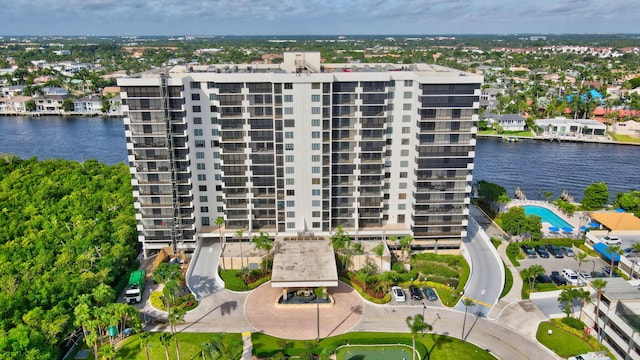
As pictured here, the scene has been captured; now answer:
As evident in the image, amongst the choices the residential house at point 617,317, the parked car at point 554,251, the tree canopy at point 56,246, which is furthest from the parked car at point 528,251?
the tree canopy at point 56,246

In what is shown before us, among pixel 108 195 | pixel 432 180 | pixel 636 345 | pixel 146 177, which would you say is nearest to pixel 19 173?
pixel 108 195

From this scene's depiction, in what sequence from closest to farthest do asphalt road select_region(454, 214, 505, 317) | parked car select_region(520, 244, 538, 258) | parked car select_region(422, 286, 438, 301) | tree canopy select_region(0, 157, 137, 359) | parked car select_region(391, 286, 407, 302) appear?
tree canopy select_region(0, 157, 137, 359) < asphalt road select_region(454, 214, 505, 317) < parked car select_region(391, 286, 407, 302) < parked car select_region(422, 286, 438, 301) < parked car select_region(520, 244, 538, 258)

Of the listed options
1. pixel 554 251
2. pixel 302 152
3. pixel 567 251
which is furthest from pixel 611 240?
pixel 302 152

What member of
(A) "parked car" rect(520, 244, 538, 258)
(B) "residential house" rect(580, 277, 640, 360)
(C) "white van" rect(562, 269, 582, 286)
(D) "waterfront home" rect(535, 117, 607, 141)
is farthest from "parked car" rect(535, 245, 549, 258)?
(D) "waterfront home" rect(535, 117, 607, 141)

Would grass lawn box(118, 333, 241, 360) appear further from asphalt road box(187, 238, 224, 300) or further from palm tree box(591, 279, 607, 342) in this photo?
palm tree box(591, 279, 607, 342)

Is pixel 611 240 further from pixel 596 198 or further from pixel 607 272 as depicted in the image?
pixel 596 198

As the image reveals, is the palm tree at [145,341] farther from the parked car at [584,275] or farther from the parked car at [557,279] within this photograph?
the parked car at [584,275]
